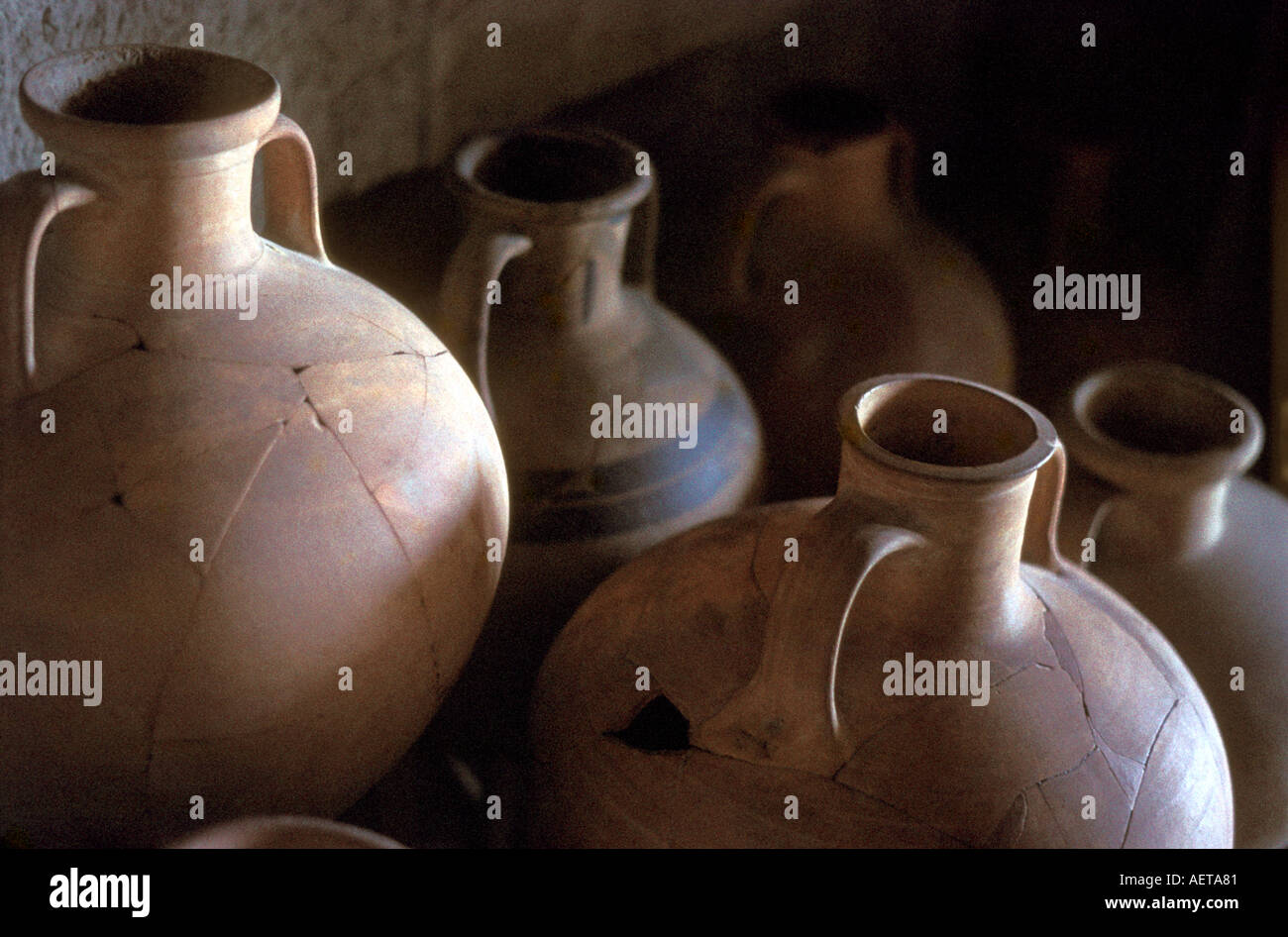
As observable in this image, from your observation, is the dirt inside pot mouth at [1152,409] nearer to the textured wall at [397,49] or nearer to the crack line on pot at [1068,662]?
the crack line on pot at [1068,662]

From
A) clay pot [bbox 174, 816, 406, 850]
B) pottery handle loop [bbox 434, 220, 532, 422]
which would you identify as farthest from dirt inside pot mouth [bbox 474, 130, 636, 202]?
clay pot [bbox 174, 816, 406, 850]

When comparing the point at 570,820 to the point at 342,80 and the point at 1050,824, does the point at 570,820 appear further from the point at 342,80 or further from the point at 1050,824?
the point at 342,80

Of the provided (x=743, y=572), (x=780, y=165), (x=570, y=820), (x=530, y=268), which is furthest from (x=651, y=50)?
(x=570, y=820)

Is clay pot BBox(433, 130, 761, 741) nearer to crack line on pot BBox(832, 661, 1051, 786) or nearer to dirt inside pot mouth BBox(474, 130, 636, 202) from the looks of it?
dirt inside pot mouth BBox(474, 130, 636, 202)

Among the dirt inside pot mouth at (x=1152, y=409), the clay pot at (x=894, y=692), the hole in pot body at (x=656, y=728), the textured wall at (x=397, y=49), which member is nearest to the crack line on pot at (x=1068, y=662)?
the clay pot at (x=894, y=692)

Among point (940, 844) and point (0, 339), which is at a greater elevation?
point (0, 339)

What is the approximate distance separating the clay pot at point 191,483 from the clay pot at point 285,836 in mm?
142

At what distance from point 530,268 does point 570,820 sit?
0.58 meters

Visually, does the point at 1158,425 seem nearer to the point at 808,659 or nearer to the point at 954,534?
the point at 954,534

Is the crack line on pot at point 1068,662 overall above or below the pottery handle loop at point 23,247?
below

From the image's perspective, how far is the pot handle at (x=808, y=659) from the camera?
0.94 meters

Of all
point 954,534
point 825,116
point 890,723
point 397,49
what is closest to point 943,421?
point 954,534

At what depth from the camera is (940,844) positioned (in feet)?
3.13

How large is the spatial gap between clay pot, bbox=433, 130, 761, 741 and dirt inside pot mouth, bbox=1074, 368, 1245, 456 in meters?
0.43
